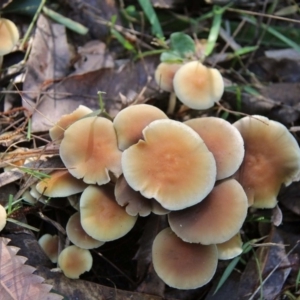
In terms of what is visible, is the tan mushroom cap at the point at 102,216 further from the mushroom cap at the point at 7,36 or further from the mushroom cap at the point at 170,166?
the mushroom cap at the point at 7,36

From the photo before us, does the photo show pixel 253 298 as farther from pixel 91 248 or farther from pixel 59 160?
pixel 59 160

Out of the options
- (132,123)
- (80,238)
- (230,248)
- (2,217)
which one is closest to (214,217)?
(230,248)

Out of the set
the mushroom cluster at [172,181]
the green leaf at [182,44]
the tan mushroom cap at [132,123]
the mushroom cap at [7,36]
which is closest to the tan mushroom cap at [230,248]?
the mushroom cluster at [172,181]

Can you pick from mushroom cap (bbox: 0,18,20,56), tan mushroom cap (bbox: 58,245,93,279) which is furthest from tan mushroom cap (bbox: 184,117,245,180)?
mushroom cap (bbox: 0,18,20,56)

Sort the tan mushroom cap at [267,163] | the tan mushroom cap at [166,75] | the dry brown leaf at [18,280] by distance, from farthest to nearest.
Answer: the tan mushroom cap at [166,75] < the tan mushroom cap at [267,163] < the dry brown leaf at [18,280]

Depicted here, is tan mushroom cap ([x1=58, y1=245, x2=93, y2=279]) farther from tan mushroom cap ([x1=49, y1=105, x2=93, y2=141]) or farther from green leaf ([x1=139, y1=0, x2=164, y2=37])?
green leaf ([x1=139, y1=0, x2=164, y2=37])
